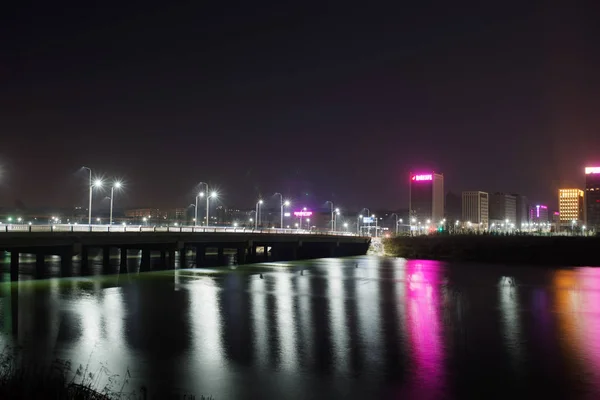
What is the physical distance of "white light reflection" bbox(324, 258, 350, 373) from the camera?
25166mm

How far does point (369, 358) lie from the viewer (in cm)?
2569

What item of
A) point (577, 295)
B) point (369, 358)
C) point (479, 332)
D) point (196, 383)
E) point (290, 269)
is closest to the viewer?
point (196, 383)

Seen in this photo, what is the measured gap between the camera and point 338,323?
Result: 34781mm

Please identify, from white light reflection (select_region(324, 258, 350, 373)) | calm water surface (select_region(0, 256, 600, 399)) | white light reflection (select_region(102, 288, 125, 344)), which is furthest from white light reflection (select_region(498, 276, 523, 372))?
white light reflection (select_region(102, 288, 125, 344))

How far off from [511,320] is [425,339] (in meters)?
9.87

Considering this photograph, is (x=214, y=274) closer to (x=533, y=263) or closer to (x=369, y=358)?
(x=369, y=358)

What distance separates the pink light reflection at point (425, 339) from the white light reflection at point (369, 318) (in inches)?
69.9

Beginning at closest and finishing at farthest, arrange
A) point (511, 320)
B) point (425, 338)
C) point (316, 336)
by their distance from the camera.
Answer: point (316, 336) < point (425, 338) < point (511, 320)

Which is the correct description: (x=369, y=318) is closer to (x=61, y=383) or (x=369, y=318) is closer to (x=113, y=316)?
(x=113, y=316)

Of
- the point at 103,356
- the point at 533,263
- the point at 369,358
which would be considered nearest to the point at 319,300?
the point at 369,358

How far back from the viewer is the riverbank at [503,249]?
331ft

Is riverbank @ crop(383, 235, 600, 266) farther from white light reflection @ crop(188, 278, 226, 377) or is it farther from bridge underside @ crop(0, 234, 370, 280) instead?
white light reflection @ crop(188, 278, 226, 377)

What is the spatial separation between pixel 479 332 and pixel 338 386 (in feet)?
46.7

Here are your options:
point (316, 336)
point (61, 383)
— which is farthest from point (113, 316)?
point (61, 383)
